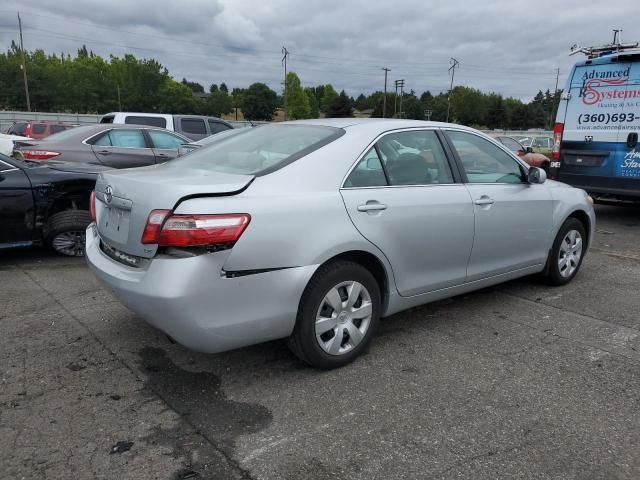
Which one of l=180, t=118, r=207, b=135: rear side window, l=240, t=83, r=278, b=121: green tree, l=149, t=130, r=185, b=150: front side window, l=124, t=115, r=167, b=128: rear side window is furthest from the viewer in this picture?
l=240, t=83, r=278, b=121: green tree

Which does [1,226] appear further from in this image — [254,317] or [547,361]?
[547,361]

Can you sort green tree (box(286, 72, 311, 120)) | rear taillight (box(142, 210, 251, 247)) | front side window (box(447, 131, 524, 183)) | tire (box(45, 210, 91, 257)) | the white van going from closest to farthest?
rear taillight (box(142, 210, 251, 247))
front side window (box(447, 131, 524, 183))
tire (box(45, 210, 91, 257))
the white van
green tree (box(286, 72, 311, 120))

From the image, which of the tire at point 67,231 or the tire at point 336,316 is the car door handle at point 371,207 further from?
the tire at point 67,231

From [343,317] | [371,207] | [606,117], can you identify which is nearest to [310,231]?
[371,207]

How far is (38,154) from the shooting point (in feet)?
25.8

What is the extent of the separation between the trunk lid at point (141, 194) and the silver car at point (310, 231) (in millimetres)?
10

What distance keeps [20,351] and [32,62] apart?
9238cm

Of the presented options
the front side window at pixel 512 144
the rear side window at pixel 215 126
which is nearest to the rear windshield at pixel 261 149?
the rear side window at pixel 215 126

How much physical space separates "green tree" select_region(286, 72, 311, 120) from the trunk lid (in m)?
88.0

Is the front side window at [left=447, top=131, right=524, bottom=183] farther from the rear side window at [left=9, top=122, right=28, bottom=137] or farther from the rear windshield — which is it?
the rear side window at [left=9, top=122, right=28, bottom=137]

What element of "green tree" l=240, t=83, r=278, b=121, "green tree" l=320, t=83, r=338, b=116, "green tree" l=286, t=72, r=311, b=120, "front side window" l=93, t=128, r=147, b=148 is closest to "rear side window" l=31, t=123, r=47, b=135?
"front side window" l=93, t=128, r=147, b=148

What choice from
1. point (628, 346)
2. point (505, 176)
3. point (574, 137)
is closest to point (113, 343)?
point (505, 176)

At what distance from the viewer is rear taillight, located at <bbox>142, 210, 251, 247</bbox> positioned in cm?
271

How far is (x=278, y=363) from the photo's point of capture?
11.5 feet
